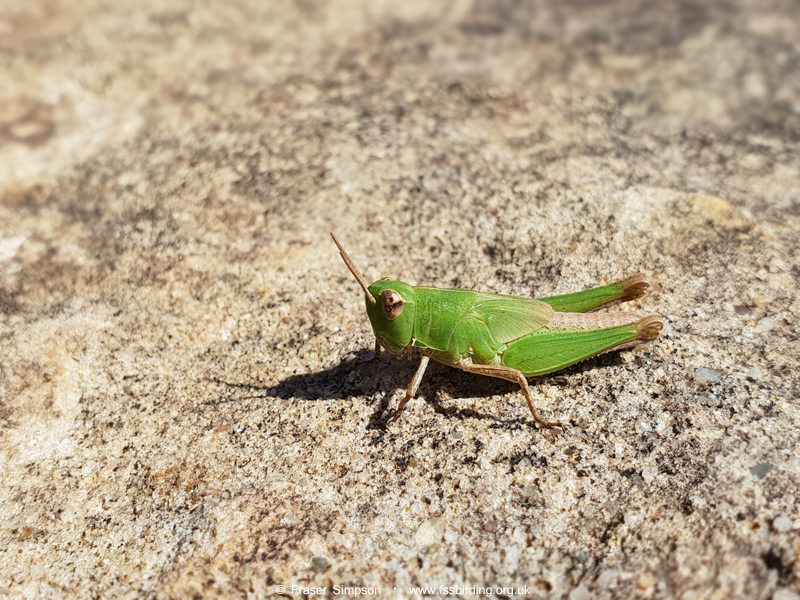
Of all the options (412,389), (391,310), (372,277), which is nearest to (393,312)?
(391,310)

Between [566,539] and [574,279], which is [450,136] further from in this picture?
[566,539]

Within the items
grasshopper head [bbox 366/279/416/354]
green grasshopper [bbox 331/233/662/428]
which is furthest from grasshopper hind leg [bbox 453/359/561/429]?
grasshopper head [bbox 366/279/416/354]

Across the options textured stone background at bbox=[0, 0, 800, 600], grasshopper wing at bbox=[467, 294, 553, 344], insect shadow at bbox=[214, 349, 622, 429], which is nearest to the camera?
textured stone background at bbox=[0, 0, 800, 600]

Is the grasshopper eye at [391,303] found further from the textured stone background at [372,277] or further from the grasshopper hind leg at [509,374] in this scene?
the textured stone background at [372,277]

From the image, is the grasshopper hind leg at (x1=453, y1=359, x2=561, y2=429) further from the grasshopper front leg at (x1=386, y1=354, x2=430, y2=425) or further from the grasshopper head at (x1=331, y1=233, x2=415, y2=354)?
the grasshopper head at (x1=331, y1=233, x2=415, y2=354)

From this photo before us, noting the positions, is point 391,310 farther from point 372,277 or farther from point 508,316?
point 372,277

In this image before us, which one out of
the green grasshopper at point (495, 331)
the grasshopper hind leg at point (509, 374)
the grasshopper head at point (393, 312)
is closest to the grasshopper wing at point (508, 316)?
the green grasshopper at point (495, 331)
